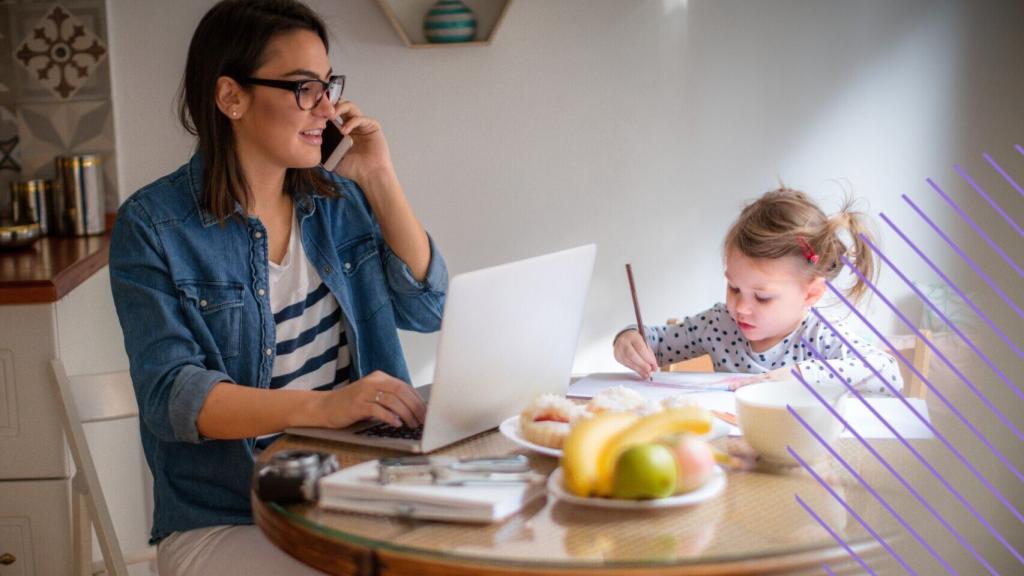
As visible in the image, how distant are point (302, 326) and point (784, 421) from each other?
852mm

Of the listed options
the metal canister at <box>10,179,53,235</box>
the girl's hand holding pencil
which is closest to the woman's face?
the girl's hand holding pencil

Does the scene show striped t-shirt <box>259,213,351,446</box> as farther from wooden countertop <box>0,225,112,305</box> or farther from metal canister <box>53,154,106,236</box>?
metal canister <box>53,154,106,236</box>

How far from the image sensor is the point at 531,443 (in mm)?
1370

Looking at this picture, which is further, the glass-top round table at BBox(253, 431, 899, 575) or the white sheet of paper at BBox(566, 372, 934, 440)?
the white sheet of paper at BBox(566, 372, 934, 440)

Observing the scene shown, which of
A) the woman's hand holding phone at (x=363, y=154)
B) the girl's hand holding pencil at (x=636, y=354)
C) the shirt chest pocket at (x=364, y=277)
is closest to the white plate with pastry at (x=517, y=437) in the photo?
the girl's hand holding pencil at (x=636, y=354)

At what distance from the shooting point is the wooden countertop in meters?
2.29

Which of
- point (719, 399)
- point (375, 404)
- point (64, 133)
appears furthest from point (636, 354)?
point (64, 133)

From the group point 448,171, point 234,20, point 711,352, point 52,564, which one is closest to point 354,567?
point 234,20

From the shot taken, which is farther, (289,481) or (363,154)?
(363,154)

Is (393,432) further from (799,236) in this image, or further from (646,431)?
(799,236)

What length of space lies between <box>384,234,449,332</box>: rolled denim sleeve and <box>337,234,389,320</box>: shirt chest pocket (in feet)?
0.08

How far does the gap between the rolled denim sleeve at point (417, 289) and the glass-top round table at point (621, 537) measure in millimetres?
711

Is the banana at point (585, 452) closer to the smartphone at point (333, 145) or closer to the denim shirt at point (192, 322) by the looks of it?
the denim shirt at point (192, 322)

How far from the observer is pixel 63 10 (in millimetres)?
2979
